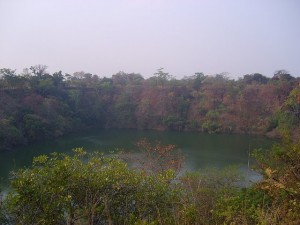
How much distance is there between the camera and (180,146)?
24.6 meters

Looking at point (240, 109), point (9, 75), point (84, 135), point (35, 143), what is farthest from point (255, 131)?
point (9, 75)

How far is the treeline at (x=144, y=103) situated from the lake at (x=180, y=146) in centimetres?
153

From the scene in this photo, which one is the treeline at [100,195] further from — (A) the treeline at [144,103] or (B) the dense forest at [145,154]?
(A) the treeline at [144,103]

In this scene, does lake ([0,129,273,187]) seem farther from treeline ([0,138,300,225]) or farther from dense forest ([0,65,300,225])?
treeline ([0,138,300,225])

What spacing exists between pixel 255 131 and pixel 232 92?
5.20m

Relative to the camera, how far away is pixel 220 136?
30.3 meters

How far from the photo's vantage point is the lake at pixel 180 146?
1861 cm

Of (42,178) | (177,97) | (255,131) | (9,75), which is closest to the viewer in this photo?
(42,178)

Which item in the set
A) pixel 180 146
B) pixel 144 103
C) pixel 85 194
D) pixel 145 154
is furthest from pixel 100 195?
pixel 144 103

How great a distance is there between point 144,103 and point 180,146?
1343 cm

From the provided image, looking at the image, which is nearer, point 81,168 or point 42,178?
point 42,178

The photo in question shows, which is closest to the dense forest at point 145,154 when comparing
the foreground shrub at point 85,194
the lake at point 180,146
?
the foreground shrub at point 85,194

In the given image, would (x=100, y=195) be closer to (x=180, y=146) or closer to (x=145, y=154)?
(x=145, y=154)

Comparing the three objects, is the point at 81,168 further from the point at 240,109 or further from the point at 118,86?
the point at 118,86
